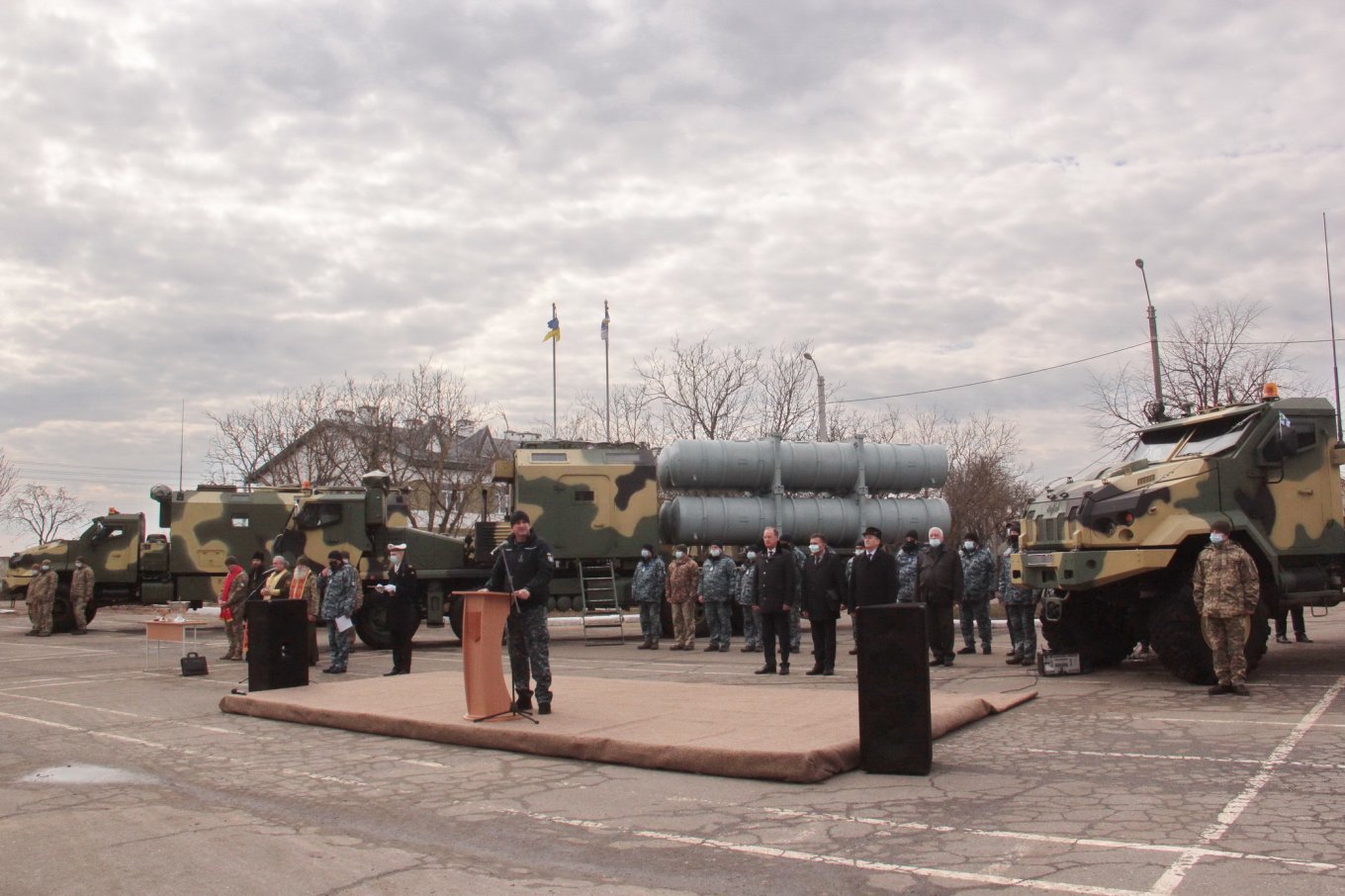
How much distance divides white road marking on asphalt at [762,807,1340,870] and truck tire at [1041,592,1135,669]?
702 centimetres

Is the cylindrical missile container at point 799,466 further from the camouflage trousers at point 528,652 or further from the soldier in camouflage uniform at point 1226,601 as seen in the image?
the camouflage trousers at point 528,652

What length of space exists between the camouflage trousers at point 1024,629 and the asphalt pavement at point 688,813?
3296 mm

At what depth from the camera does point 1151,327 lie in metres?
22.1

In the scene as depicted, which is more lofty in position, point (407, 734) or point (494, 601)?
point (494, 601)

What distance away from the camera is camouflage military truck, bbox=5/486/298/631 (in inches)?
821

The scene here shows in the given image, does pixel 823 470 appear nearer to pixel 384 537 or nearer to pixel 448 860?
pixel 384 537

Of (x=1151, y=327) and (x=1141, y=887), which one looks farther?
(x=1151, y=327)

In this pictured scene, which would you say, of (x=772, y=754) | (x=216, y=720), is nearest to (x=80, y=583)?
(x=216, y=720)

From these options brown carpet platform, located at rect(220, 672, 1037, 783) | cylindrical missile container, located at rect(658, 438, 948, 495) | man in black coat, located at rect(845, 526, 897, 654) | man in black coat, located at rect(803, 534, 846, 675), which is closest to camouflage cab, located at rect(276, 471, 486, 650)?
cylindrical missile container, located at rect(658, 438, 948, 495)

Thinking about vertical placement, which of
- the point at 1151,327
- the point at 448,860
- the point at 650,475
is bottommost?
the point at 448,860

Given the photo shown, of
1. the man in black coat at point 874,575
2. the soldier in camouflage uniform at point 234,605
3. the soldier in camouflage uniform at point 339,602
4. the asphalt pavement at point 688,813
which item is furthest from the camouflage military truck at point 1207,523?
the soldier in camouflage uniform at point 234,605

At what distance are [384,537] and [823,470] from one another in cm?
796

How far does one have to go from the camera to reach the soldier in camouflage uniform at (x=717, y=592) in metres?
17.2

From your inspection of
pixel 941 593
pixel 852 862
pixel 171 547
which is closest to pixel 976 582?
pixel 941 593
